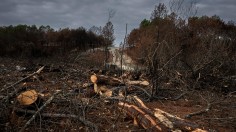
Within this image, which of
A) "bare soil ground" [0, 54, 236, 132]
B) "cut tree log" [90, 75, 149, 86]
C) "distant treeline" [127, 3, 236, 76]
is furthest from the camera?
"distant treeline" [127, 3, 236, 76]

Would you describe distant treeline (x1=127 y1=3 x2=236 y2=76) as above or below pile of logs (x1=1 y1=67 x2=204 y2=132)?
above

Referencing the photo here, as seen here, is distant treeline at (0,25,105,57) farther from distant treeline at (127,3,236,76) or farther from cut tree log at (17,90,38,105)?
cut tree log at (17,90,38,105)

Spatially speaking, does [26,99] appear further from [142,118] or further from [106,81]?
[106,81]

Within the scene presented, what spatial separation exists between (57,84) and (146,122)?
5.39m

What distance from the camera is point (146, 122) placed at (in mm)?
5410

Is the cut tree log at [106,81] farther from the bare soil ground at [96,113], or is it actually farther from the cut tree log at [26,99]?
the cut tree log at [26,99]

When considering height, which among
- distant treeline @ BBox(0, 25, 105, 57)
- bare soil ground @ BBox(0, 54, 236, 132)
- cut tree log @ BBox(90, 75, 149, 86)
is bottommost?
bare soil ground @ BBox(0, 54, 236, 132)

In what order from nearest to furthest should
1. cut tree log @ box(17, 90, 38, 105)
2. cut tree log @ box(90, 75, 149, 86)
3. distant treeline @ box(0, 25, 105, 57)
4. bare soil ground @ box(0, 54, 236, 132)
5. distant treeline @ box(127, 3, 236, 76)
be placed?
bare soil ground @ box(0, 54, 236, 132) < cut tree log @ box(17, 90, 38, 105) < cut tree log @ box(90, 75, 149, 86) < distant treeline @ box(127, 3, 236, 76) < distant treeline @ box(0, 25, 105, 57)

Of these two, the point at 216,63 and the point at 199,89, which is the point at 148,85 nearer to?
the point at 199,89

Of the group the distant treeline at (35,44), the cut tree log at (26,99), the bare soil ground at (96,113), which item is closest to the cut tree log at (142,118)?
the bare soil ground at (96,113)

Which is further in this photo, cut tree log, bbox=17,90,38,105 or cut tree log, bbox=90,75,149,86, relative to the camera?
cut tree log, bbox=90,75,149,86

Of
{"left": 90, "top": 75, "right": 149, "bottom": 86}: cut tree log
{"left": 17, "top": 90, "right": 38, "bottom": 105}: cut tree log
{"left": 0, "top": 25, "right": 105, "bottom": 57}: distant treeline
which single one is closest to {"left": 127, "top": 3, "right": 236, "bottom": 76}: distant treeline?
{"left": 90, "top": 75, "right": 149, "bottom": 86}: cut tree log

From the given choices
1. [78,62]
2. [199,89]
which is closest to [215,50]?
[199,89]

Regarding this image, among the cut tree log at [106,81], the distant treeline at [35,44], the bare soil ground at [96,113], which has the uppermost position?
the distant treeline at [35,44]
